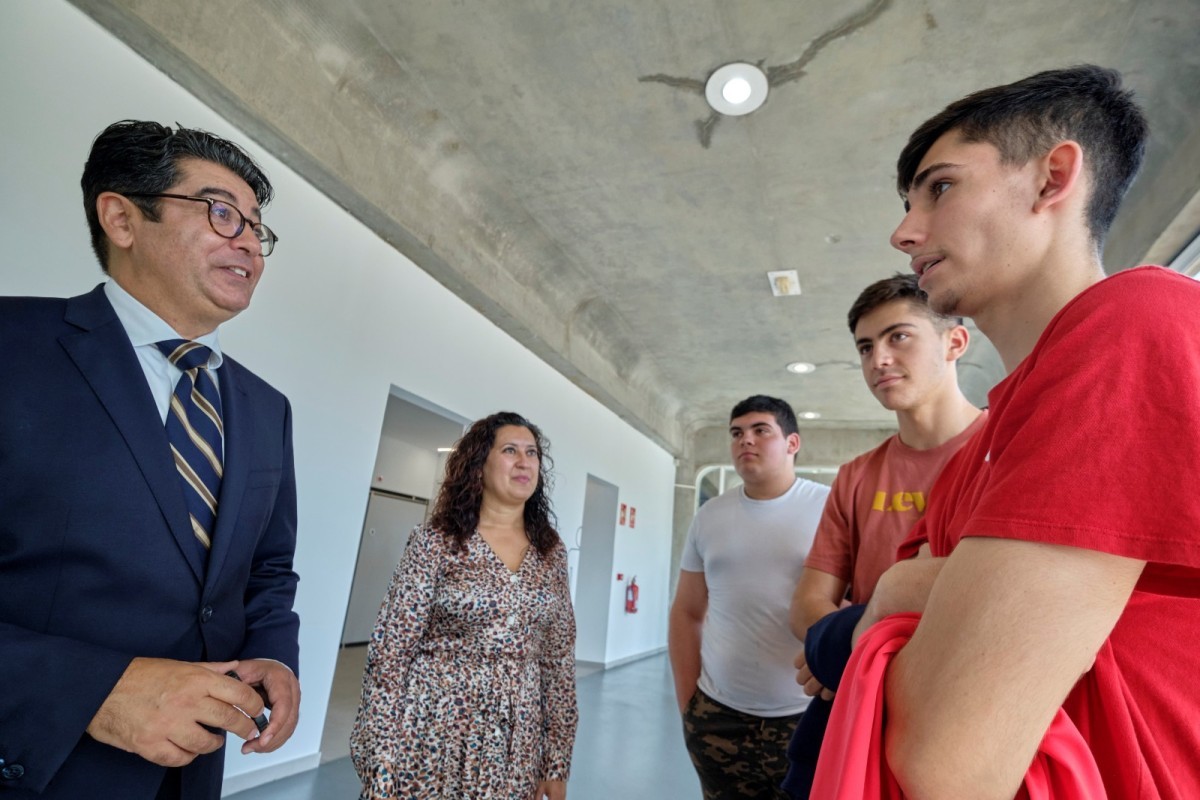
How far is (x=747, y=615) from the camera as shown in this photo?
82.2 inches

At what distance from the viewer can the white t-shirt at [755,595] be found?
198cm

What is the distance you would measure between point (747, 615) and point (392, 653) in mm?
1169

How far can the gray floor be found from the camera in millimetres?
2973

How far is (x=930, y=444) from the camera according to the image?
1408mm

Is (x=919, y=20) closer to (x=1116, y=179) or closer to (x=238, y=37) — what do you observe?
(x=1116, y=179)

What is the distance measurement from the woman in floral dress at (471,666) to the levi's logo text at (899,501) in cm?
111

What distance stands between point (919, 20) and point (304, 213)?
10.7 feet

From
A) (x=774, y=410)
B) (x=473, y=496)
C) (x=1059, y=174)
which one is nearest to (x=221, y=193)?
(x=473, y=496)

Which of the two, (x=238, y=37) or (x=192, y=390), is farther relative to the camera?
(x=238, y=37)

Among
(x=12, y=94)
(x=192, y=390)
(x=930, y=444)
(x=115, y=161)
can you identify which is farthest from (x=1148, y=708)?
(x=12, y=94)

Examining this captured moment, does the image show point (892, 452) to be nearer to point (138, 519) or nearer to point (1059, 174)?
point (1059, 174)

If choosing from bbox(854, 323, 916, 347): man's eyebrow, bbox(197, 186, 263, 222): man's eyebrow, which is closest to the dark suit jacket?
bbox(197, 186, 263, 222): man's eyebrow

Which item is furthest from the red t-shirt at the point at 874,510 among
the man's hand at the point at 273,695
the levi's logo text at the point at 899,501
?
the man's hand at the point at 273,695

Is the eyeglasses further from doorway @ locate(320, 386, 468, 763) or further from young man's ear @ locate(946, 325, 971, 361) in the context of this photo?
doorway @ locate(320, 386, 468, 763)
